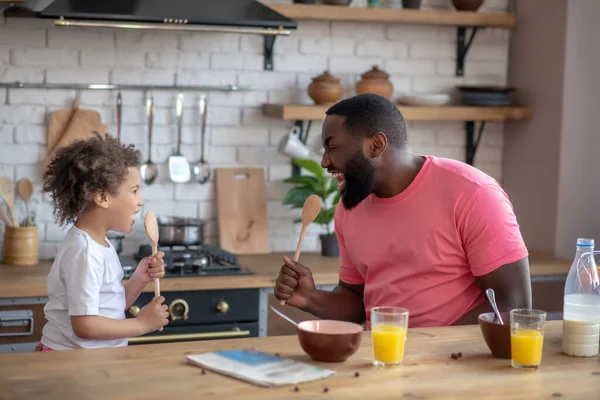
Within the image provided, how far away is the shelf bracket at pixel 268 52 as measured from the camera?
A: 13.7ft

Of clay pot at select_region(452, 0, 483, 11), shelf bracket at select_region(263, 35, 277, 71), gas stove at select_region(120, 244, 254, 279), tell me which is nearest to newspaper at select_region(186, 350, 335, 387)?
gas stove at select_region(120, 244, 254, 279)

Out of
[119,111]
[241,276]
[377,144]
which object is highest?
[119,111]

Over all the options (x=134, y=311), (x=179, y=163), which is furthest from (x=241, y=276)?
(x=179, y=163)

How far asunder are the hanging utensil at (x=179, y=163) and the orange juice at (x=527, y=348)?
2425 mm

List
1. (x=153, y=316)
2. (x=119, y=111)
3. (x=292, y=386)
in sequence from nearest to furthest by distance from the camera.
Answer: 1. (x=292, y=386)
2. (x=153, y=316)
3. (x=119, y=111)

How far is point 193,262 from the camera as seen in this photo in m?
3.66

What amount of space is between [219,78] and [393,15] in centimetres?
85

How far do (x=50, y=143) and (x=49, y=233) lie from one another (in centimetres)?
39

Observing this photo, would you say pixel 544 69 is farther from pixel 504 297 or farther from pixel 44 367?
pixel 44 367

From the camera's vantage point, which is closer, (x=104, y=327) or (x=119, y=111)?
(x=104, y=327)

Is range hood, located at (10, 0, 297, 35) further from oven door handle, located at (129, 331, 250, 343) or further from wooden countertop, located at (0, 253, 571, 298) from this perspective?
oven door handle, located at (129, 331, 250, 343)

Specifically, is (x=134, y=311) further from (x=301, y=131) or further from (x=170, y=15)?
(x=301, y=131)

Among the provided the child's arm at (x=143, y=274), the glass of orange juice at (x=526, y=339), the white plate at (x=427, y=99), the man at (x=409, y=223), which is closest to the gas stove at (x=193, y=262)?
the child's arm at (x=143, y=274)

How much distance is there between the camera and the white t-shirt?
2.48m
